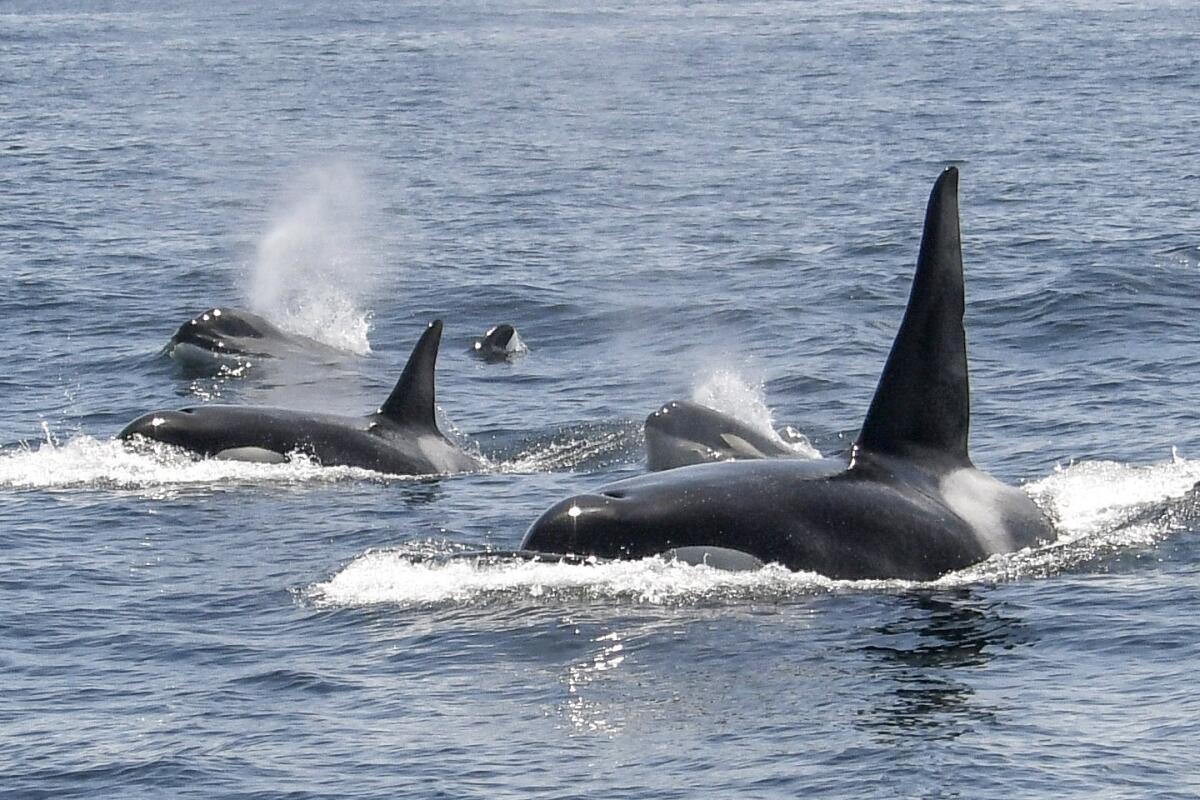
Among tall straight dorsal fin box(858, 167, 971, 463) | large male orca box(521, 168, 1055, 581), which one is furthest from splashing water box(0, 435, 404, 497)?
tall straight dorsal fin box(858, 167, 971, 463)

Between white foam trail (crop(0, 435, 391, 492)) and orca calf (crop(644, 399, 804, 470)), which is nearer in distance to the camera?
white foam trail (crop(0, 435, 391, 492))

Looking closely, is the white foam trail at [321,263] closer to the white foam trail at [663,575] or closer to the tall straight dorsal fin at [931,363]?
the white foam trail at [663,575]

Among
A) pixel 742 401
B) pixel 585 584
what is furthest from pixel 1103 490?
pixel 742 401

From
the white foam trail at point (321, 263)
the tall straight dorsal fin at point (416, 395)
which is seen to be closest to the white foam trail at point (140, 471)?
the tall straight dorsal fin at point (416, 395)

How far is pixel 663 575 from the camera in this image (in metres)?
16.4

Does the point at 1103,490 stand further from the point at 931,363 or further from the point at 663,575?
the point at 663,575

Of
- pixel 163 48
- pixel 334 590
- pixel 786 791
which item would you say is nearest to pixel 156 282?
pixel 334 590

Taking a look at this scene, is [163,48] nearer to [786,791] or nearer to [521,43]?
[521,43]

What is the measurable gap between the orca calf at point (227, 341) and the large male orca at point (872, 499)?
1470 centimetres

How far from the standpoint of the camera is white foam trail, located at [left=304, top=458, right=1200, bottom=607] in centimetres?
1634

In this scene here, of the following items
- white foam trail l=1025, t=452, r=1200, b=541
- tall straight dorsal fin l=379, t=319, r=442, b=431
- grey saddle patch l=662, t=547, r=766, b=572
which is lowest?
white foam trail l=1025, t=452, r=1200, b=541

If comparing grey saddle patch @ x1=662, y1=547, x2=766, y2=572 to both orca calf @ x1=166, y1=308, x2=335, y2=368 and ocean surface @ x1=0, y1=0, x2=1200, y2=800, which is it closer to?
ocean surface @ x1=0, y1=0, x2=1200, y2=800

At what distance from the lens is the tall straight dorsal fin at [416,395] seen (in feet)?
79.0

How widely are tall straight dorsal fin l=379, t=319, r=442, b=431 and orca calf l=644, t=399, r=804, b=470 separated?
249 centimetres
